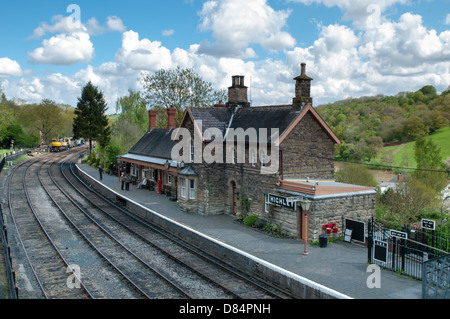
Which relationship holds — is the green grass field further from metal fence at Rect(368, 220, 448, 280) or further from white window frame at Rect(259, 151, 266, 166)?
metal fence at Rect(368, 220, 448, 280)

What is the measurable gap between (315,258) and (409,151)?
177 ft

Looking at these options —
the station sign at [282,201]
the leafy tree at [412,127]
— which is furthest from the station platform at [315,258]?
the leafy tree at [412,127]

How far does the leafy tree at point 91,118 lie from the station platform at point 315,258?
126ft

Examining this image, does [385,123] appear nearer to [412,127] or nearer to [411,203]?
[412,127]

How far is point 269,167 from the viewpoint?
2183 cm

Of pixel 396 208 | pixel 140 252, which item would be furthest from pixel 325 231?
pixel 396 208

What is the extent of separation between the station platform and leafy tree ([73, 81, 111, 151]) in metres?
38.4

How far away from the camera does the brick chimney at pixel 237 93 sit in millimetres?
27781

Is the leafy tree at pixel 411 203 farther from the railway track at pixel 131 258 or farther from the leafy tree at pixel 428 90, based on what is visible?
the leafy tree at pixel 428 90

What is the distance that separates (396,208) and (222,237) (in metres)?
14.3

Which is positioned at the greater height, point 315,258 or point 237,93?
point 237,93

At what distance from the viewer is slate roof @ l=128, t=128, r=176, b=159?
35109mm

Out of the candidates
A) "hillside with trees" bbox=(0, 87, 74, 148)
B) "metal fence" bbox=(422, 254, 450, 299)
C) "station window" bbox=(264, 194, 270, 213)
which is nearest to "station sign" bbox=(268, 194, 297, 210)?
"station window" bbox=(264, 194, 270, 213)

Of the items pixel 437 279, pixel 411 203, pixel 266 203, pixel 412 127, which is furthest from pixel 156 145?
pixel 412 127
